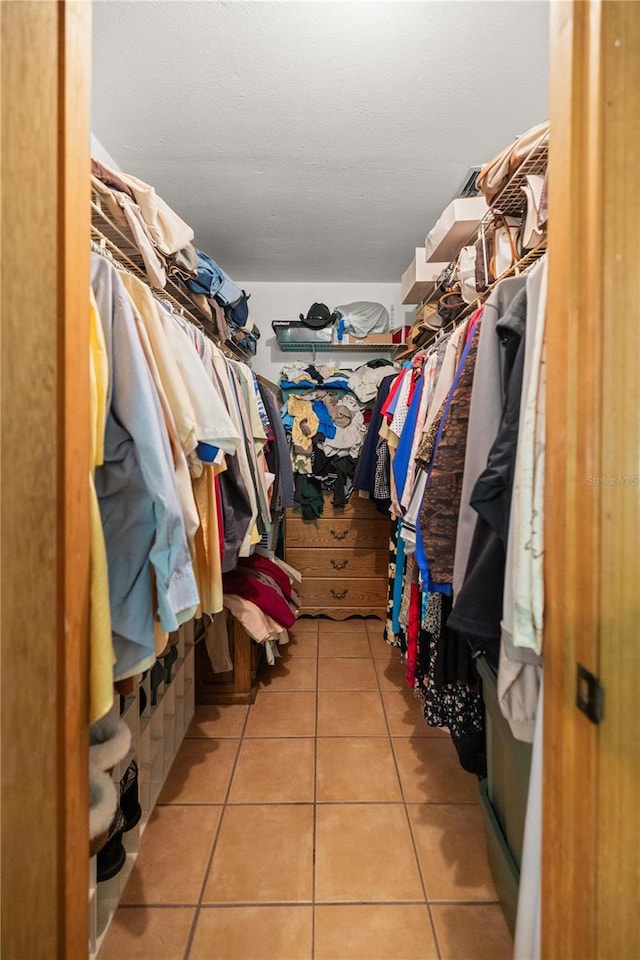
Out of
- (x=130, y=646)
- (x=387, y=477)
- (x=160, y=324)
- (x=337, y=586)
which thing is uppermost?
(x=160, y=324)

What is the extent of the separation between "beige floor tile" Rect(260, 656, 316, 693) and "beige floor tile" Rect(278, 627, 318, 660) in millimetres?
46

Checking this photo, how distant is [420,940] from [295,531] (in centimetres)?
205

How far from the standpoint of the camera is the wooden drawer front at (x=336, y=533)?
111 inches

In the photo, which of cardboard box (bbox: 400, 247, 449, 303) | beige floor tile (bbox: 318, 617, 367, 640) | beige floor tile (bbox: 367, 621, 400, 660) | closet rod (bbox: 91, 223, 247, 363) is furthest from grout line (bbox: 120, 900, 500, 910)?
cardboard box (bbox: 400, 247, 449, 303)

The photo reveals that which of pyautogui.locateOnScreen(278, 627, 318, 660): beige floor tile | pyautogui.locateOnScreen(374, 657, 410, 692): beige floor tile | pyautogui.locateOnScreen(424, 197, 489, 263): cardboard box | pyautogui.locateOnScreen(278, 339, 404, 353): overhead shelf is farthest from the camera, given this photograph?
pyautogui.locateOnScreen(278, 339, 404, 353): overhead shelf

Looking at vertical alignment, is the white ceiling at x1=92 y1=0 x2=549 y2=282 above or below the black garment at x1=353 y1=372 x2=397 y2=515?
above

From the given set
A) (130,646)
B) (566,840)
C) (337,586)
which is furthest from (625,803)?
(337,586)

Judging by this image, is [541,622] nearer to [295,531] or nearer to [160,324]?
[160,324]

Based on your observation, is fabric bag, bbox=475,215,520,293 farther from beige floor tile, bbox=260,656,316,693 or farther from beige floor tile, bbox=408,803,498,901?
beige floor tile, bbox=260,656,316,693

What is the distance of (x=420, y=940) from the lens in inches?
38.6

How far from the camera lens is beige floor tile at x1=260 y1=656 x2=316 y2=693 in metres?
2.04

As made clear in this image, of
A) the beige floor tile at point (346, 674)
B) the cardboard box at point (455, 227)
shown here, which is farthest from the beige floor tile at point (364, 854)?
the cardboard box at point (455, 227)

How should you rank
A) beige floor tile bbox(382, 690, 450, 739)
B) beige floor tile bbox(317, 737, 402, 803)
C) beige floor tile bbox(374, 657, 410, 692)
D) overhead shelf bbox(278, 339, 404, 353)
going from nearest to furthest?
beige floor tile bbox(317, 737, 402, 803)
beige floor tile bbox(382, 690, 450, 739)
beige floor tile bbox(374, 657, 410, 692)
overhead shelf bbox(278, 339, 404, 353)

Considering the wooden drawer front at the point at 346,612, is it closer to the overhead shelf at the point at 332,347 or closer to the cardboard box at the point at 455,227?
the overhead shelf at the point at 332,347
